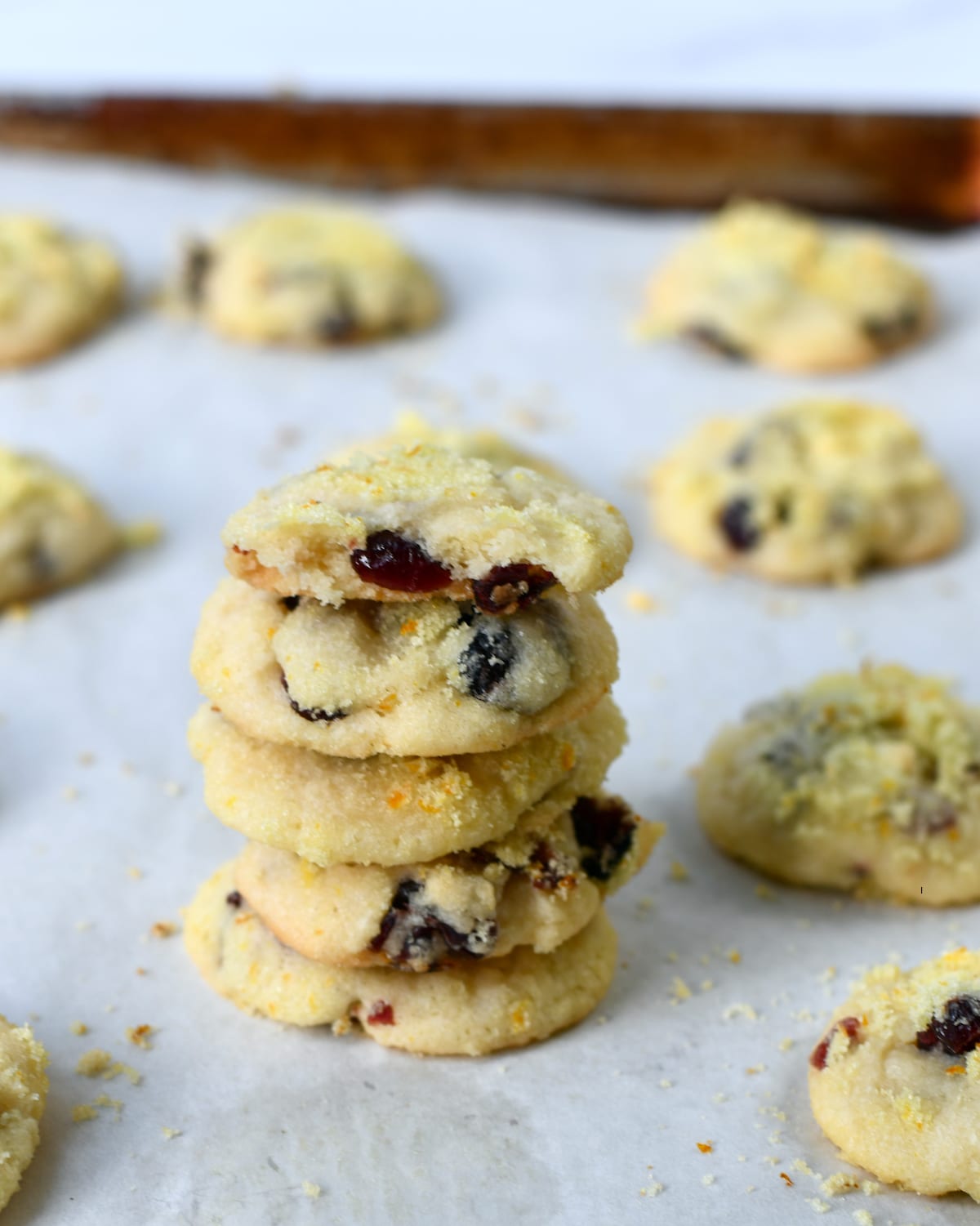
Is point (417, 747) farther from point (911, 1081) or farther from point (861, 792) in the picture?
point (861, 792)

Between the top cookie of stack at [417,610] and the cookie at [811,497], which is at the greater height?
the top cookie of stack at [417,610]

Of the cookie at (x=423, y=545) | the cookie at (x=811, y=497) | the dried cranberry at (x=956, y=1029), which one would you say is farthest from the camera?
the cookie at (x=811, y=497)

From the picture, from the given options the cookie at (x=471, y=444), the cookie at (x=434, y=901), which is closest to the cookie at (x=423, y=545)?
the cookie at (x=434, y=901)

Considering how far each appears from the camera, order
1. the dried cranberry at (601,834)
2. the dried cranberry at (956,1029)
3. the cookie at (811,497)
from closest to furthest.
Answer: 1. the dried cranberry at (956,1029)
2. the dried cranberry at (601,834)
3. the cookie at (811,497)

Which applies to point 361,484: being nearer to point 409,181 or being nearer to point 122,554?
point 122,554

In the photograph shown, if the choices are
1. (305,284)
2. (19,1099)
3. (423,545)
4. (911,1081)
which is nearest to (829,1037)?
(911,1081)

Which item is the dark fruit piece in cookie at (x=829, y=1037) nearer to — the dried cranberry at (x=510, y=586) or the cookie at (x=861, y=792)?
the cookie at (x=861, y=792)

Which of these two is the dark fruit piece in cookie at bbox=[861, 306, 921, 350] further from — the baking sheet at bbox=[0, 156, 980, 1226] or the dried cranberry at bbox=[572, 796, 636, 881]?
the dried cranberry at bbox=[572, 796, 636, 881]

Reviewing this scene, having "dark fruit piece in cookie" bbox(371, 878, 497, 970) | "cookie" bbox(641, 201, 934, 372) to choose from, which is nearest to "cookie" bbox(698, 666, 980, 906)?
"dark fruit piece in cookie" bbox(371, 878, 497, 970)
